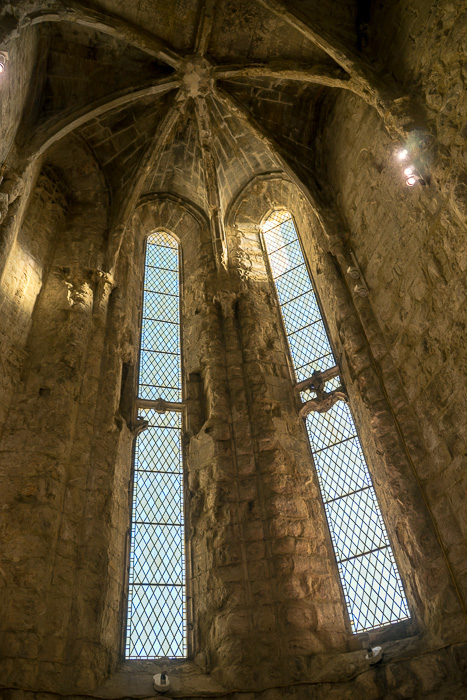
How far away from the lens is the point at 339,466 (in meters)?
9.30

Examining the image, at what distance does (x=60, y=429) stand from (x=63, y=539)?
1651mm

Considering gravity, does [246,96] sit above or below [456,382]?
above

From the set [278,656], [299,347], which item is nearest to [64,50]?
[299,347]

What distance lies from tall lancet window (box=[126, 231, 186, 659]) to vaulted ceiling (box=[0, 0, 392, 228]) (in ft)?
8.98

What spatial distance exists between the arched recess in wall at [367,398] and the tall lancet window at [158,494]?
2272 mm

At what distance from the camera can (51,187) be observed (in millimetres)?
12203

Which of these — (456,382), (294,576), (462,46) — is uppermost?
(462,46)

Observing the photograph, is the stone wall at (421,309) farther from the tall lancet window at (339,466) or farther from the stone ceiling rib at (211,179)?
the stone ceiling rib at (211,179)

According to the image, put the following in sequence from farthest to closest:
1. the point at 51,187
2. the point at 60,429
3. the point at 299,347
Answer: the point at 51,187 < the point at 299,347 < the point at 60,429

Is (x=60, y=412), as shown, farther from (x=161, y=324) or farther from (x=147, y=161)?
(x=147, y=161)

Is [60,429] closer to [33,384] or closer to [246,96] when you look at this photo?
[33,384]

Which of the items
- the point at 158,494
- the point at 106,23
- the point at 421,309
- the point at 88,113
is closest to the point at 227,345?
the point at 158,494

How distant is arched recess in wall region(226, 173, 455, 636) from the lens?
716 cm

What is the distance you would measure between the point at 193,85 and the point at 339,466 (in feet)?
28.9
